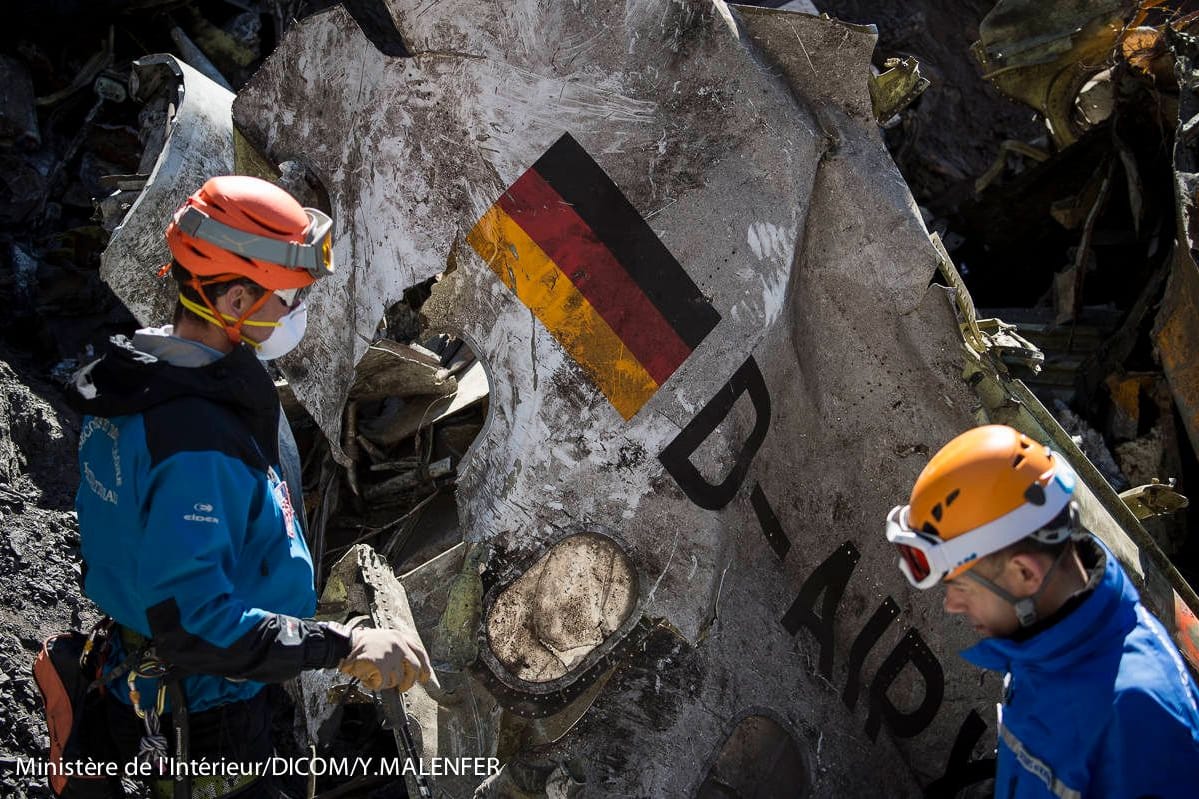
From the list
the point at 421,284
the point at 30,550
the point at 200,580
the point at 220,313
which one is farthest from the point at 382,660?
the point at 30,550

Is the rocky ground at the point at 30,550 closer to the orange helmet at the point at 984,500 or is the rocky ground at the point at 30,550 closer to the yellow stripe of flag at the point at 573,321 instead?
the yellow stripe of flag at the point at 573,321

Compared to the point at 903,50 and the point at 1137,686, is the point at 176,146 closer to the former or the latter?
the point at 1137,686

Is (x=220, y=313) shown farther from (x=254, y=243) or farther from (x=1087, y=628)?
(x=1087, y=628)

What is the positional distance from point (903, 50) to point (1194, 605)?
6359 millimetres

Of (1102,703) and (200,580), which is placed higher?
(200,580)

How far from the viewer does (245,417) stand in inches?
87.0

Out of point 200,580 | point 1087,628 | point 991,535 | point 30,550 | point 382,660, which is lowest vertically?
point 1087,628

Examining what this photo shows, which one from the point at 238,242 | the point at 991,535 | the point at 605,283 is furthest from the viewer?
the point at 605,283

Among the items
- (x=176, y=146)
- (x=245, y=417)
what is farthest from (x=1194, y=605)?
(x=176, y=146)

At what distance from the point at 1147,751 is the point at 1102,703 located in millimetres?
98

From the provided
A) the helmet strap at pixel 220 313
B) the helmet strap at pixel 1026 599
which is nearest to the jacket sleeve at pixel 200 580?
the helmet strap at pixel 220 313

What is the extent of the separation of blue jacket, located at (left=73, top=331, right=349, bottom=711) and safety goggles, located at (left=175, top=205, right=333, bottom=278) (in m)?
0.21

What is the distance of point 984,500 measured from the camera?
192 cm

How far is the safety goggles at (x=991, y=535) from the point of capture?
1.91m
